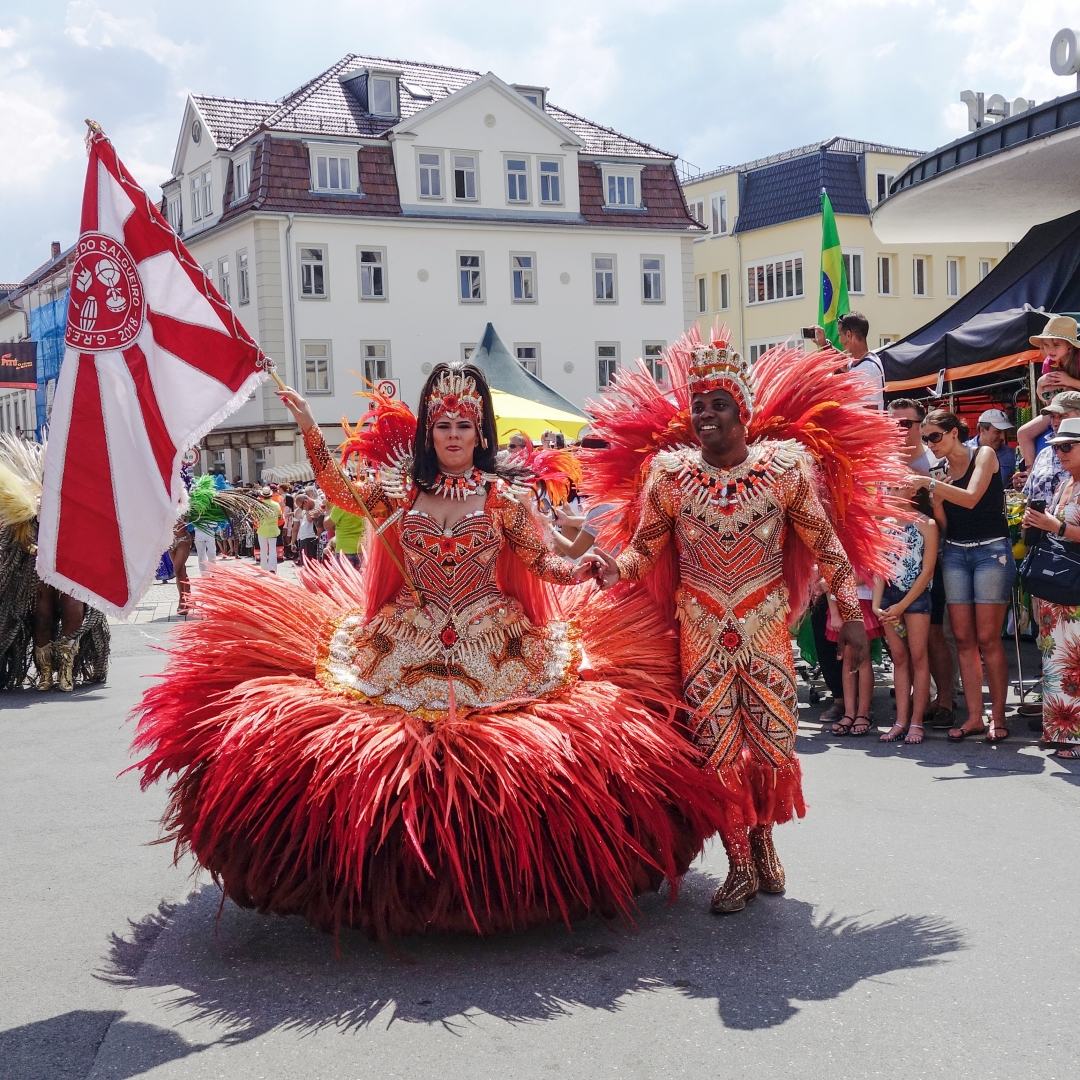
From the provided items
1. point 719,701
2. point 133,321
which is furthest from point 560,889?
point 133,321

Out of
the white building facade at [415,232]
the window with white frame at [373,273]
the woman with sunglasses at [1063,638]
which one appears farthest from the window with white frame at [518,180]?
the woman with sunglasses at [1063,638]

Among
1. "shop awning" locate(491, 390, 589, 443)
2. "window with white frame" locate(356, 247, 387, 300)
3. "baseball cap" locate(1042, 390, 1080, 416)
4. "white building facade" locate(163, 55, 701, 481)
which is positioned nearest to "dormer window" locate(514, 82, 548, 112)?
"white building facade" locate(163, 55, 701, 481)

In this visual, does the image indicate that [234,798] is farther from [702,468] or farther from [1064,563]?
[1064,563]

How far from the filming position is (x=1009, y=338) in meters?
9.77

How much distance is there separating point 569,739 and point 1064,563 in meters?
3.93

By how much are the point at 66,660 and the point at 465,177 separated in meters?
28.8

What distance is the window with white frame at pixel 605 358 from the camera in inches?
1502

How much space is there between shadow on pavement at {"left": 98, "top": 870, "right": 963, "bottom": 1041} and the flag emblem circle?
6.82 feet

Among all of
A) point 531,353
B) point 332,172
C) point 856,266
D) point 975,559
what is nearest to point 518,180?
point 531,353

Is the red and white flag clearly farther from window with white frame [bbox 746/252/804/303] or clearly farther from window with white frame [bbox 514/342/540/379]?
window with white frame [bbox 746/252/804/303]

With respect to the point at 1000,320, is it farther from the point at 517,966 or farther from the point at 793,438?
the point at 517,966

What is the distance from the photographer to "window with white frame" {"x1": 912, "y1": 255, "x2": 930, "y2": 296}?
40656 millimetres

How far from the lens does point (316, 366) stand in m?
34.3

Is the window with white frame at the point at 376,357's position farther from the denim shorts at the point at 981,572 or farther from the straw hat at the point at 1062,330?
the denim shorts at the point at 981,572
